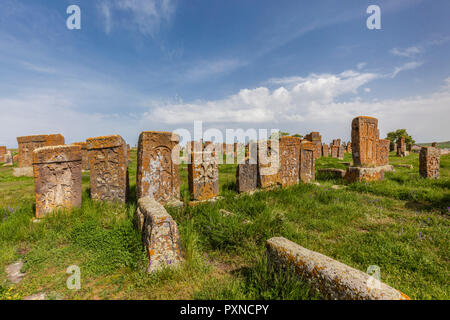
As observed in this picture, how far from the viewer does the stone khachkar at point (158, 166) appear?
4348mm

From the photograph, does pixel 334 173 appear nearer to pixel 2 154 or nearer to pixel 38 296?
pixel 38 296

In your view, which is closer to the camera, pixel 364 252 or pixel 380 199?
pixel 364 252

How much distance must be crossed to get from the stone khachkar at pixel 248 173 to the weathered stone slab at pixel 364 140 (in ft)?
12.0

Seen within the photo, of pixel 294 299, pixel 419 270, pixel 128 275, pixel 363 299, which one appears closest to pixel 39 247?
Answer: pixel 128 275

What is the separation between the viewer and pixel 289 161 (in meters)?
6.52

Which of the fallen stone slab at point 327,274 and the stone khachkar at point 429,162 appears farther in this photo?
the stone khachkar at point 429,162

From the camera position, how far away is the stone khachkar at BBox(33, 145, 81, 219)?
4.00 metres

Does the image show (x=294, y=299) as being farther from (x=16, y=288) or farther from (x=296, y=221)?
(x=16, y=288)

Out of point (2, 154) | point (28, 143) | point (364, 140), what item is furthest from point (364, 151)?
point (2, 154)

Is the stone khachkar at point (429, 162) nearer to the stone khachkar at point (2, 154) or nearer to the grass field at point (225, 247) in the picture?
the grass field at point (225, 247)

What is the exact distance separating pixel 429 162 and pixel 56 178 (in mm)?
10721

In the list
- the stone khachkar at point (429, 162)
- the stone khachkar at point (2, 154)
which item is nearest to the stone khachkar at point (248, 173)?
the stone khachkar at point (429, 162)
